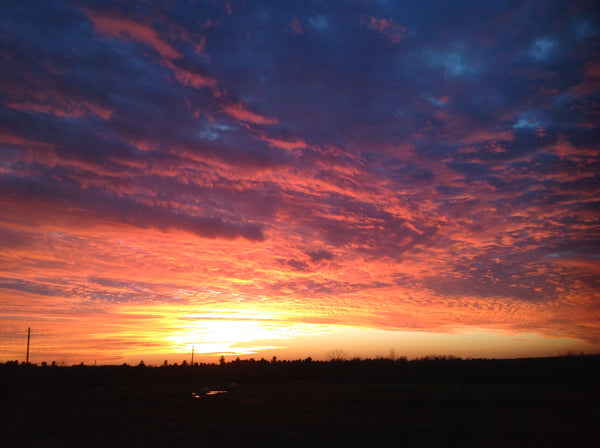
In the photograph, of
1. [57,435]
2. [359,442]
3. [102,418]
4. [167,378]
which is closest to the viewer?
[359,442]

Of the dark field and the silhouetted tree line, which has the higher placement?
the dark field

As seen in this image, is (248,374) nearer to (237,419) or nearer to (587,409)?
(237,419)

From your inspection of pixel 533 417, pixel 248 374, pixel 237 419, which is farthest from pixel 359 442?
pixel 248 374

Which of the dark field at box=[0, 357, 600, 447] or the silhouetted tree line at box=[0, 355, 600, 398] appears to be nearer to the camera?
the dark field at box=[0, 357, 600, 447]

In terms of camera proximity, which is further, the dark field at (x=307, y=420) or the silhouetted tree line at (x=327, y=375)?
the silhouetted tree line at (x=327, y=375)

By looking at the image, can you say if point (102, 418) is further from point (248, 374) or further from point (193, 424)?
point (248, 374)

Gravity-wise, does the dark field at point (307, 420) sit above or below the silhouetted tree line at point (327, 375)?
above

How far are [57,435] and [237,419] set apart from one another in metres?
7.04

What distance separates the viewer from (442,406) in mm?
23234

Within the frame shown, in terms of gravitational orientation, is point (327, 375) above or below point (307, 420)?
below

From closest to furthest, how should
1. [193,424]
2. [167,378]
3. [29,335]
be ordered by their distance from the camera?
[193,424], [29,335], [167,378]

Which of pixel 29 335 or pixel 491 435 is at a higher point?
pixel 29 335

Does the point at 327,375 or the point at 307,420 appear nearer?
the point at 307,420

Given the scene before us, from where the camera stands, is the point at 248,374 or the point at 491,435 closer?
the point at 491,435
